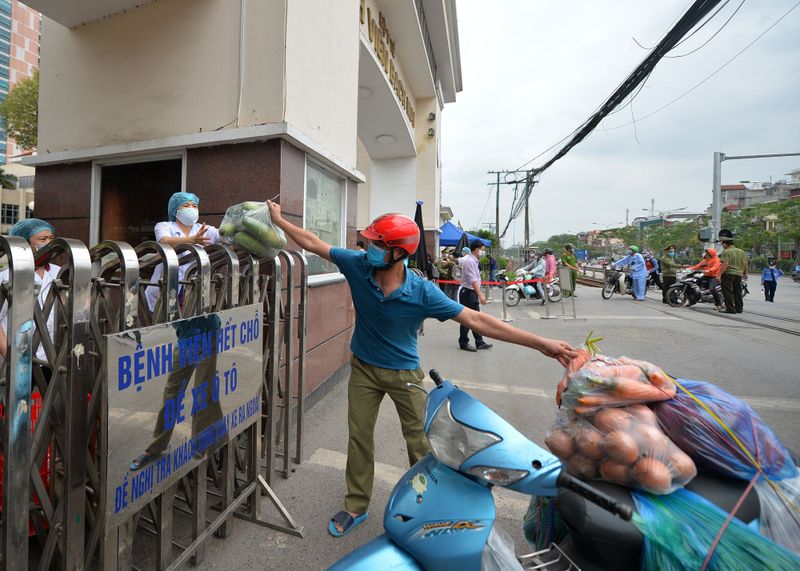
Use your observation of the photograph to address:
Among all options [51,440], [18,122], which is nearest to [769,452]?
[51,440]

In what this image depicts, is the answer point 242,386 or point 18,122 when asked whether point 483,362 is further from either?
point 18,122

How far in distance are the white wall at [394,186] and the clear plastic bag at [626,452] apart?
1154 centimetres

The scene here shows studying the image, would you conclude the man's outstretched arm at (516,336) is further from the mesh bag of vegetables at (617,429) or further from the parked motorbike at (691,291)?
the parked motorbike at (691,291)

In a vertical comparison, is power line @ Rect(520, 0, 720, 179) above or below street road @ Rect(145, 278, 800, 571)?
above

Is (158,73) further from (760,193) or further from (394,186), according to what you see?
(760,193)

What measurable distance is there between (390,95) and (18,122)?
20.1 m

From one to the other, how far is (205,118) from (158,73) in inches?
31.4

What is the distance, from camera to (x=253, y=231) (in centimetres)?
245

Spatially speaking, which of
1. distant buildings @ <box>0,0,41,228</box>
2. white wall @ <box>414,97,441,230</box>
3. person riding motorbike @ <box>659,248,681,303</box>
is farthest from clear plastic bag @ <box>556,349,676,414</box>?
distant buildings @ <box>0,0,41,228</box>

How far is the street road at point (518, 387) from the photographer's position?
2.24m

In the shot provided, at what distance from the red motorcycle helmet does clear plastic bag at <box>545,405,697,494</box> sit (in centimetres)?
111

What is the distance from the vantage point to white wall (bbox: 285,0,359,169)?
365cm

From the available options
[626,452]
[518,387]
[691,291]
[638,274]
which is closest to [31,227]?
[626,452]

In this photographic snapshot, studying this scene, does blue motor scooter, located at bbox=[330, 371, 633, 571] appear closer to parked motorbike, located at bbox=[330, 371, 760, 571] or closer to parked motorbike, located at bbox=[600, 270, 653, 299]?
parked motorbike, located at bbox=[330, 371, 760, 571]
